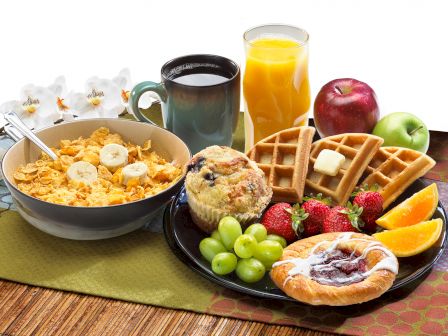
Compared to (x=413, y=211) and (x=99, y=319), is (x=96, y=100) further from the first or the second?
(x=413, y=211)

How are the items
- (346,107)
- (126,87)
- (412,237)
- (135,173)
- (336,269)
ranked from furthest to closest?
(126,87) → (346,107) → (135,173) → (412,237) → (336,269)

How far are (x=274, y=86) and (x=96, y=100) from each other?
718 mm

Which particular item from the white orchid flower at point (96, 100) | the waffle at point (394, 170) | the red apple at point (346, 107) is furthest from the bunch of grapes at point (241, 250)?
the white orchid flower at point (96, 100)

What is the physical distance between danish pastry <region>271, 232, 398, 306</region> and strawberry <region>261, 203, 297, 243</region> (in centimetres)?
8

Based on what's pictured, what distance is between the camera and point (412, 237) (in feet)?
6.92

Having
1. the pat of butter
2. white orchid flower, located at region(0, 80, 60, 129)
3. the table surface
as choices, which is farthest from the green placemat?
white orchid flower, located at region(0, 80, 60, 129)

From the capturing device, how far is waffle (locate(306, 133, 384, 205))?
2361 mm

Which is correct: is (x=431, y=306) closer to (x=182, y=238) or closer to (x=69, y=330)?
(x=182, y=238)

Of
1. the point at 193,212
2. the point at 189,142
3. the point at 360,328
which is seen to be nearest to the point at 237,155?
the point at 193,212

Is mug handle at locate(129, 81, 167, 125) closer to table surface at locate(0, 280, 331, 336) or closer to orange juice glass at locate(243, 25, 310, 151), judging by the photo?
orange juice glass at locate(243, 25, 310, 151)

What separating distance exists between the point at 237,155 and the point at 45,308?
2.29 feet

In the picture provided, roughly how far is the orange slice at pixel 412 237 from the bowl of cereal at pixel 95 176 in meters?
0.63

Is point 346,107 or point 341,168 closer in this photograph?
point 341,168

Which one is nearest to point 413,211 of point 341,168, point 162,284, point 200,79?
point 341,168
